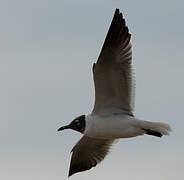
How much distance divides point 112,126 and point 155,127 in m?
0.62

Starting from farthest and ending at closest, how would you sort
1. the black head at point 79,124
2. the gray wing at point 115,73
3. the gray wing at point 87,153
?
the gray wing at point 87,153 → the black head at point 79,124 → the gray wing at point 115,73

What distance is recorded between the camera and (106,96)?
1229 cm

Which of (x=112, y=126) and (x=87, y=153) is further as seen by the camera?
(x=87, y=153)

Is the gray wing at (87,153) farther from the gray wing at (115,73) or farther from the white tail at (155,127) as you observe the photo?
the white tail at (155,127)

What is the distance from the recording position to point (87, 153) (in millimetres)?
13633

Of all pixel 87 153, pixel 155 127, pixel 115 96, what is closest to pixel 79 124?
pixel 115 96

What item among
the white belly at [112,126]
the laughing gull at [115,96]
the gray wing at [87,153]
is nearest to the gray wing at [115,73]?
the laughing gull at [115,96]

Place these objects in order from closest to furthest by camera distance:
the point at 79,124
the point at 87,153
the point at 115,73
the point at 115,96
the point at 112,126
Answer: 1. the point at 115,73
2. the point at 112,126
3. the point at 115,96
4. the point at 79,124
5. the point at 87,153

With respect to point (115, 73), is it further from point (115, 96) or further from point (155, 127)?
point (155, 127)

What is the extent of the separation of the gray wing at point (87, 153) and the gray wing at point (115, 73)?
1207 millimetres

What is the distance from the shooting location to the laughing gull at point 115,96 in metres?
12.0

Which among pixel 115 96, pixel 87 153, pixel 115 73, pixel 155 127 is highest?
pixel 115 73

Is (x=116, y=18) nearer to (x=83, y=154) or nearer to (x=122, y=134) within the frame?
(x=122, y=134)

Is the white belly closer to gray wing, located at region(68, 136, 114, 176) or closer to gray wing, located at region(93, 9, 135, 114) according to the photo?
gray wing, located at region(93, 9, 135, 114)
